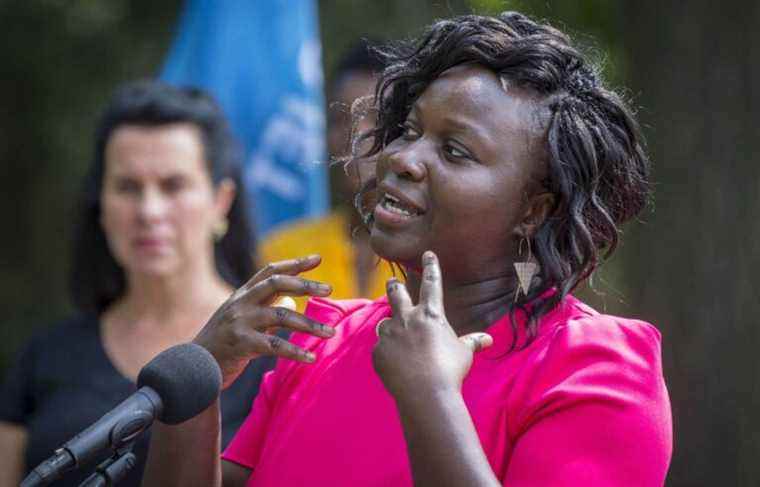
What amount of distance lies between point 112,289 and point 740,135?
6.85 feet

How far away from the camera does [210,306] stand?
4348 mm

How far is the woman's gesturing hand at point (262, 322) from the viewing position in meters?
2.36

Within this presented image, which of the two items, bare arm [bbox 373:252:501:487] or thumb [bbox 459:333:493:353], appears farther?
thumb [bbox 459:333:493:353]

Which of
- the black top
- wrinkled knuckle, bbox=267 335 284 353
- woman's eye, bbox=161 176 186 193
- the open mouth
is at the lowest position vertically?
the black top

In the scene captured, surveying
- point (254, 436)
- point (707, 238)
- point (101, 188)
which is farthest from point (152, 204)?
point (254, 436)

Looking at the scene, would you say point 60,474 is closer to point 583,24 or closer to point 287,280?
point 287,280

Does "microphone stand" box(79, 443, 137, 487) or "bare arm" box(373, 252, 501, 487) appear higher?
"bare arm" box(373, 252, 501, 487)

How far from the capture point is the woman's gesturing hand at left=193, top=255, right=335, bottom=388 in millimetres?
2359

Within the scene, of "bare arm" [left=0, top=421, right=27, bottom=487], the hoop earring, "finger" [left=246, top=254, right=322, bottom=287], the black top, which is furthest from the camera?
the hoop earring

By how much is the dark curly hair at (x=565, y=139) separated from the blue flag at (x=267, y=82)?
3252 mm

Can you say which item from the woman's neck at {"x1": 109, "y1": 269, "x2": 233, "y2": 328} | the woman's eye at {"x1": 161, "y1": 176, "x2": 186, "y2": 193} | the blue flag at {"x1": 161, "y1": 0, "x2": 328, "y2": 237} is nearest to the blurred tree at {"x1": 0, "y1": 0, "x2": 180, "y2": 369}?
the blue flag at {"x1": 161, "y1": 0, "x2": 328, "y2": 237}

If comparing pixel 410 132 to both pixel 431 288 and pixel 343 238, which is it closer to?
pixel 431 288

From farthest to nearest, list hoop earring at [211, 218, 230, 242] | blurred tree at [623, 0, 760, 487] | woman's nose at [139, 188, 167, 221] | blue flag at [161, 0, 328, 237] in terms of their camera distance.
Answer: blue flag at [161, 0, 328, 237] < hoop earring at [211, 218, 230, 242] < woman's nose at [139, 188, 167, 221] < blurred tree at [623, 0, 760, 487]

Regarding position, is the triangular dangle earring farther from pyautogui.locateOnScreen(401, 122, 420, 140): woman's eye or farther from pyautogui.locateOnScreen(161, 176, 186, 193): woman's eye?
pyautogui.locateOnScreen(161, 176, 186, 193): woman's eye
